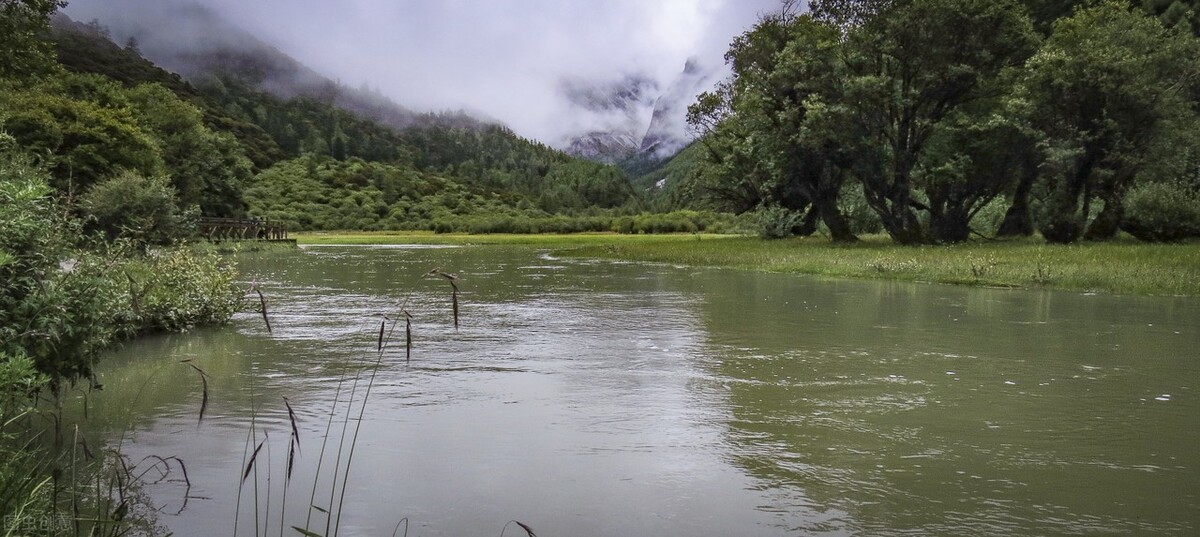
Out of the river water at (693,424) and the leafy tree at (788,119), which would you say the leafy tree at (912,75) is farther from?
the river water at (693,424)

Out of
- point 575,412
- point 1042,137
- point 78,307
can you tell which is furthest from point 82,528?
point 1042,137

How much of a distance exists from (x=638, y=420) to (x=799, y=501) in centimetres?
205

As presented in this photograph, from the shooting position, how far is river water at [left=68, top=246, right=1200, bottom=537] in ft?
15.2

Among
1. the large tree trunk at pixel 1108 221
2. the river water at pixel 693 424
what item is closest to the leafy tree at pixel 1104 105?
the large tree trunk at pixel 1108 221

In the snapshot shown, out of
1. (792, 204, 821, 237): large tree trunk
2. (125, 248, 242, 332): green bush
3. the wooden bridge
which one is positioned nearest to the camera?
(125, 248, 242, 332): green bush

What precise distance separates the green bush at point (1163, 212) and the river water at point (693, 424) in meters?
19.1

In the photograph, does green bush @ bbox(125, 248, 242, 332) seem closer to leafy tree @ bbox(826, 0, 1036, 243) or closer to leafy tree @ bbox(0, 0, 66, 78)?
leafy tree @ bbox(0, 0, 66, 78)

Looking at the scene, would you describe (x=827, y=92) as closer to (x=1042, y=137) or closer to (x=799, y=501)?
(x=1042, y=137)

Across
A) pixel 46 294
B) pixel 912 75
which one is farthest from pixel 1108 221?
pixel 46 294

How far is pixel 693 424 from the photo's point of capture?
6566mm

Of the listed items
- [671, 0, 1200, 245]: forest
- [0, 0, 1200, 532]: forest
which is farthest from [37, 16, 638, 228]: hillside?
[671, 0, 1200, 245]: forest

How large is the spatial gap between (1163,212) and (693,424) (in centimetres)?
2892

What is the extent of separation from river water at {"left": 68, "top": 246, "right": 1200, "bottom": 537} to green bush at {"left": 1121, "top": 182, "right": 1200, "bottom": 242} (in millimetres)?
19144

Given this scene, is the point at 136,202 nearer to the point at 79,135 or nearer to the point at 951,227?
the point at 79,135
